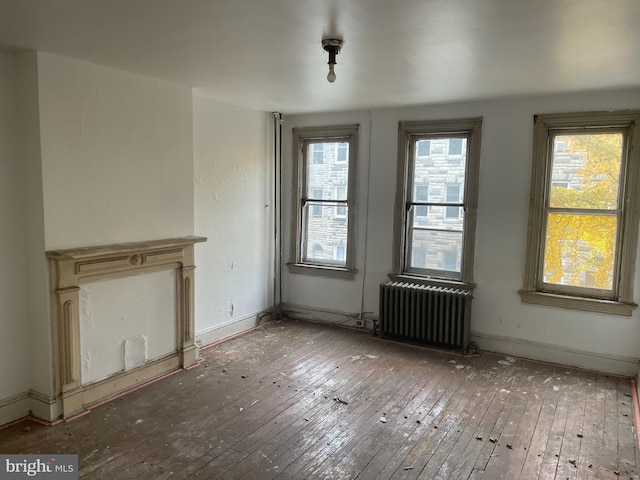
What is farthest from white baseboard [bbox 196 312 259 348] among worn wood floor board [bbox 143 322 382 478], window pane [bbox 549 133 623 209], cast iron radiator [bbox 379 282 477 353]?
window pane [bbox 549 133 623 209]

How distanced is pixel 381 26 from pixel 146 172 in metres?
2.31

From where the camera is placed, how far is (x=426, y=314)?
189 inches

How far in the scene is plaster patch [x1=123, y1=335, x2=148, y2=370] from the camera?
3.68 meters

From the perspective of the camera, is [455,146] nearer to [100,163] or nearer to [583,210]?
[583,210]

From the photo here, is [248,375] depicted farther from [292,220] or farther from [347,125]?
[347,125]

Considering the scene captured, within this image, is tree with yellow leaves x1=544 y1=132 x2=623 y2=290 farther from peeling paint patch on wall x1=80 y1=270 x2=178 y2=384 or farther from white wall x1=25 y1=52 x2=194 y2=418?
peeling paint patch on wall x1=80 y1=270 x2=178 y2=384

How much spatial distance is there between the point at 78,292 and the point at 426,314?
130 inches

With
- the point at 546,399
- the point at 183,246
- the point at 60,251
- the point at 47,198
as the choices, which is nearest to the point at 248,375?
the point at 183,246

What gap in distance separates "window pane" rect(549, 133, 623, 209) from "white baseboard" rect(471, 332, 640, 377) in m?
1.39

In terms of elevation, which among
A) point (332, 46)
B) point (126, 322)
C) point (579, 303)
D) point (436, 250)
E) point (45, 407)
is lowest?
point (45, 407)

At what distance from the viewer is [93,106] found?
11.0ft

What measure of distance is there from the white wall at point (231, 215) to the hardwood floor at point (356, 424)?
0.67 metres

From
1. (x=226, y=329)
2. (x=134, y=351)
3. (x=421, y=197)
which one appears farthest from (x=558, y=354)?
(x=134, y=351)

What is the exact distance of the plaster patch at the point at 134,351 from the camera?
12.1 ft
